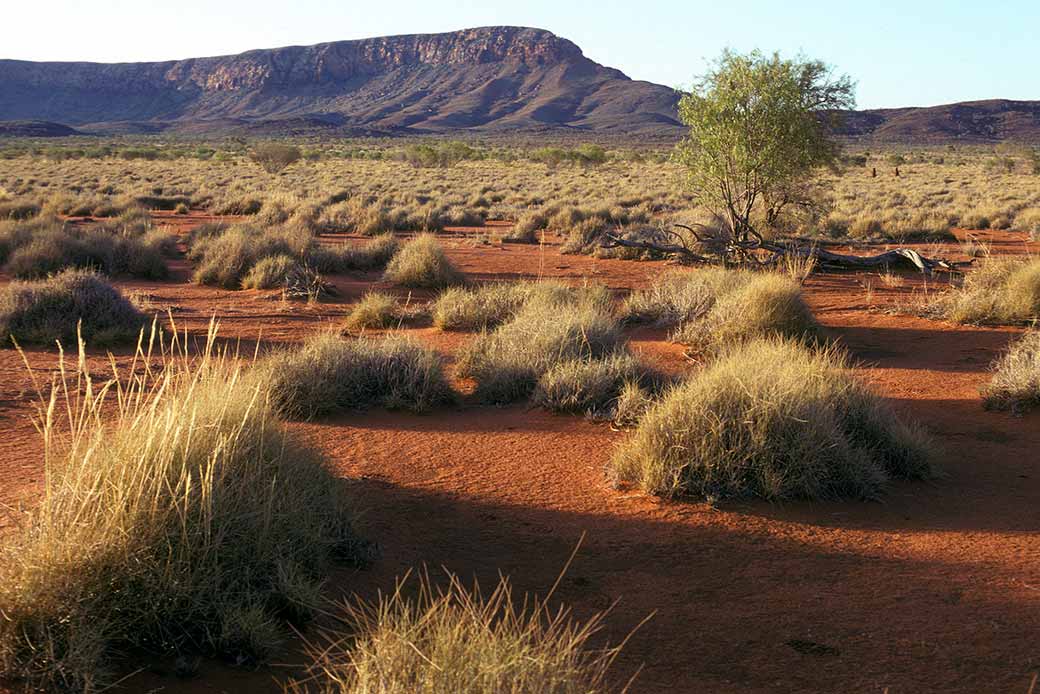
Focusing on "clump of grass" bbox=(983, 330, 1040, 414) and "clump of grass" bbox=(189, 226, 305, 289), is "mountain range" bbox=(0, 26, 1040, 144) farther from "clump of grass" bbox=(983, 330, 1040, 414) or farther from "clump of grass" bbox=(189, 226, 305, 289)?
"clump of grass" bbox=(983, 330, 1040, 414)

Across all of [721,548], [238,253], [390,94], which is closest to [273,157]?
[238,253]

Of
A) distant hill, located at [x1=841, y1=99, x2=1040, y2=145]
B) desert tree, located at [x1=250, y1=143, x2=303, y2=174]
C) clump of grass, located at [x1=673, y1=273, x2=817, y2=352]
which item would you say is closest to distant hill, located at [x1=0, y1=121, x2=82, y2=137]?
desert tree, located at [x1=250, y1=143, x2=303, y2=174]

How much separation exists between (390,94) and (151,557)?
535ft

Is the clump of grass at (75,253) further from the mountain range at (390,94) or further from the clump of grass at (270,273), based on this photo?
the mountain range at (390,94)

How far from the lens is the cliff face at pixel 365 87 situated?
472 ft

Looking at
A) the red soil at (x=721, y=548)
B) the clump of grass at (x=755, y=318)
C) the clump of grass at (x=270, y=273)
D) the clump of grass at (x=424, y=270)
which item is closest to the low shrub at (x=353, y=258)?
the clump of grass at (x=270, y=273)

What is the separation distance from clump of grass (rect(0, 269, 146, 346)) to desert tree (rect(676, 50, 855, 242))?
36.1ft

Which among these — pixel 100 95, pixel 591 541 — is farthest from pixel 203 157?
pixel 100 95

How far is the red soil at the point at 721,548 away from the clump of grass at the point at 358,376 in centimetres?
21

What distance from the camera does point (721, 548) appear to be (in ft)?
17.0

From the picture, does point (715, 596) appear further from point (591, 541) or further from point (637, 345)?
point (637, 345)

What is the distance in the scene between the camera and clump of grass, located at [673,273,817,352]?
33.6ft

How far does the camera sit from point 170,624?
12.0ft

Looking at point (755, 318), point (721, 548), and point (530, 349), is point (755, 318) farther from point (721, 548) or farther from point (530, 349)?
point (721, 548)
